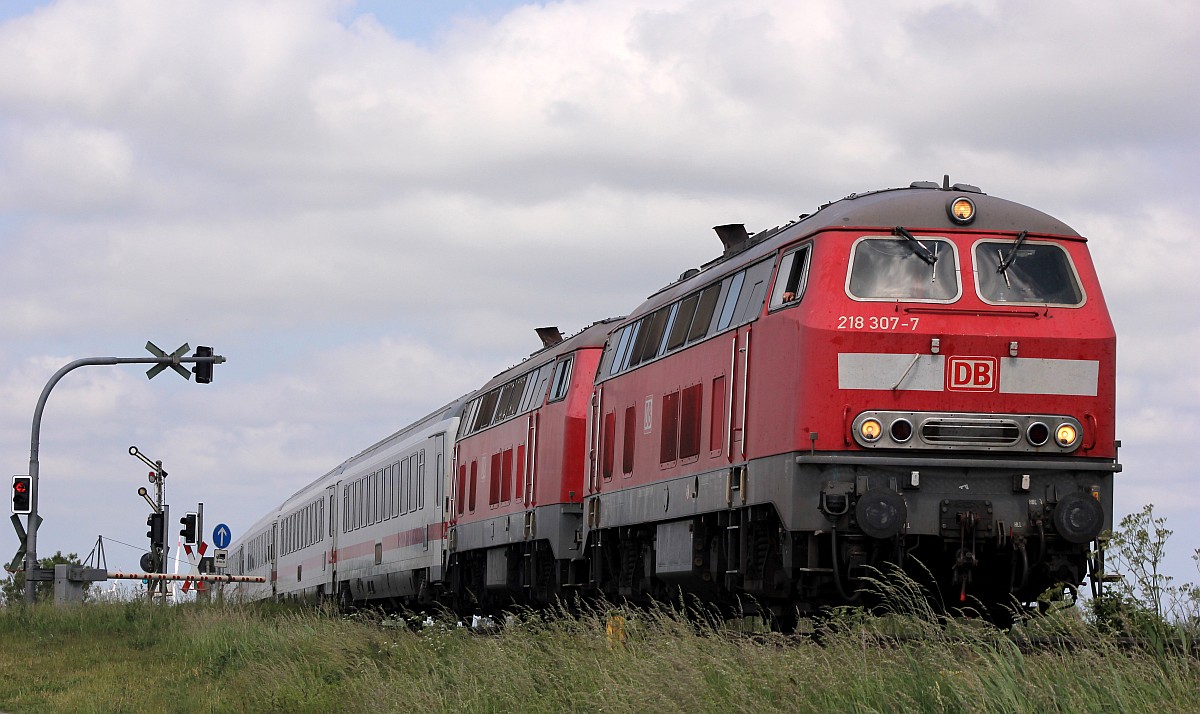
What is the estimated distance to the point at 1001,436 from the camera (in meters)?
13.1

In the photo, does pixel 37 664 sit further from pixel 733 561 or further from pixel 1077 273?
pixel 1077 273

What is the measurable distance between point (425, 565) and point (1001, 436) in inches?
692

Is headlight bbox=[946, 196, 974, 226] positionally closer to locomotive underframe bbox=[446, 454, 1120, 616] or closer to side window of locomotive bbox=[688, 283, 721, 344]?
locomotive underframe bbox=[446, 454, 1120, 616]

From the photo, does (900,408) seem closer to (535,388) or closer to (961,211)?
(961,211)

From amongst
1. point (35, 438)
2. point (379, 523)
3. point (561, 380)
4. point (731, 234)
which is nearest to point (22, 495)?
point (35, 438)

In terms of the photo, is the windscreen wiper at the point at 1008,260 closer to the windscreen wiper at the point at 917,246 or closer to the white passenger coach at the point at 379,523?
the windscreen wiper at the point at 917,246

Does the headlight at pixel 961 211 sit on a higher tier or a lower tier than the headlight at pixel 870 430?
higher

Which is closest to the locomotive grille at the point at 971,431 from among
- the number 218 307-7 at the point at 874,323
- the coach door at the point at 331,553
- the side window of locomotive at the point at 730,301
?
the number 218 307-7 at the point at 874,323

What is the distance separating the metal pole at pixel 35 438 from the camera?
27.6 m

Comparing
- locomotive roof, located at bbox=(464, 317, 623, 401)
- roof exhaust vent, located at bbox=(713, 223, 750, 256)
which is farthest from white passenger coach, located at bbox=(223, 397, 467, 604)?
roof exhaust vent, located at bbox=(713, 223, 750, 256)

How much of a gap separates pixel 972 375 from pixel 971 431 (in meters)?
0.44

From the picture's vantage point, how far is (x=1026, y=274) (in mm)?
13656

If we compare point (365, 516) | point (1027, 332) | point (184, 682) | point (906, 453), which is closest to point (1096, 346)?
point (1027, 332)

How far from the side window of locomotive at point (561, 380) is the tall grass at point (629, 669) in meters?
3.47
